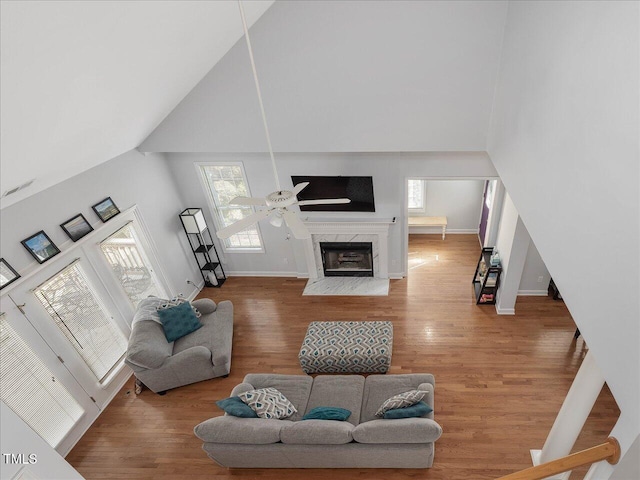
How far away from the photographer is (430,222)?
7.70 m

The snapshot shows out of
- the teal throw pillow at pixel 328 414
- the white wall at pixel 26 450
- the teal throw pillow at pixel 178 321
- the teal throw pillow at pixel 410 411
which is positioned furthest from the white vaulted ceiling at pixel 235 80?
the teal throw pillow at pixel 328 414

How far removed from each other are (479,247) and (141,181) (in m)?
6.37

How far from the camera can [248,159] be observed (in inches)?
229

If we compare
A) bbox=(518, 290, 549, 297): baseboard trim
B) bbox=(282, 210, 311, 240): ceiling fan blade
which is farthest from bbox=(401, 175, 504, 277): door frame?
bbox=(282, 210, 311, 240): ceiling fan blade

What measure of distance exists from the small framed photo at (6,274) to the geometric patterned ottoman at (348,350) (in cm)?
324

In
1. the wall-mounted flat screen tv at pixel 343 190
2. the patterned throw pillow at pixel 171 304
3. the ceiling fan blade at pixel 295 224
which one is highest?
the ceiling fan blade at pixel 295 224

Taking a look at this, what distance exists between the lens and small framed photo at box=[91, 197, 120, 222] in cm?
473

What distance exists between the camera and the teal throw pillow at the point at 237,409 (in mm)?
3703

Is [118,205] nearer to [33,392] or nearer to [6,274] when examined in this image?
[6,274]

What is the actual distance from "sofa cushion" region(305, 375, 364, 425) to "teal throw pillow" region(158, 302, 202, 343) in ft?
6.65

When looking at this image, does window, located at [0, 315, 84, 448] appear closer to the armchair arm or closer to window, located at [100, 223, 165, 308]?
the armchair arm

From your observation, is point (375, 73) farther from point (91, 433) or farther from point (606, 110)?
point (91, 433)

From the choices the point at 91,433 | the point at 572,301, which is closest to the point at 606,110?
the point at 572,301

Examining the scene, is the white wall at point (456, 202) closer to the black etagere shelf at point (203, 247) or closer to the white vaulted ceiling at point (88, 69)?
the black etagere shelf at point (203, 247)
